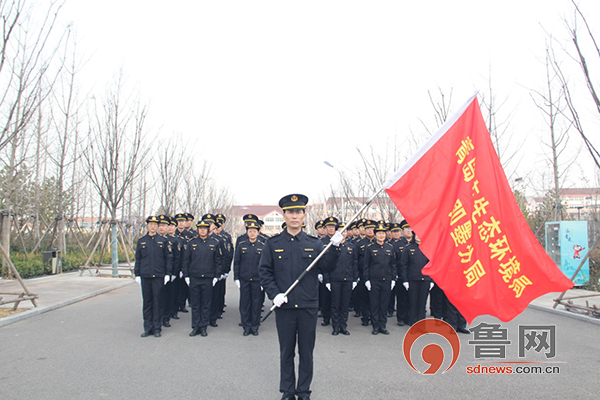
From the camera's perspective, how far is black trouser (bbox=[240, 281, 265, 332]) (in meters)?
7.70

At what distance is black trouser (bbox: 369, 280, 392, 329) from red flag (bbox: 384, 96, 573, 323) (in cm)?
351

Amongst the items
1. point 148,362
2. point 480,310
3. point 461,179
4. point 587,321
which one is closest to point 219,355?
point 148,362

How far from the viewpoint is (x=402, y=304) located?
8.87m

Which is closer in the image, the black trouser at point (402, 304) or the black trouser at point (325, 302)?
the black trouser at point (402, 304)

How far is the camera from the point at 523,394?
15.0ft

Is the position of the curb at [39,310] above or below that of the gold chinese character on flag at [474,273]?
below

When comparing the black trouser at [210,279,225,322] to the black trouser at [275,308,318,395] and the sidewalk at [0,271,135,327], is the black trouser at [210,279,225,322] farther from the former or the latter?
the black trouser at [275,308,318,395]

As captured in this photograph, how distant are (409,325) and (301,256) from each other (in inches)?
189

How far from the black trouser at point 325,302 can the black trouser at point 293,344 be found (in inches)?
177

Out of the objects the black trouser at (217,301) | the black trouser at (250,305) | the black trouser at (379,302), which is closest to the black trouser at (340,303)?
the black trouser at (379,302)

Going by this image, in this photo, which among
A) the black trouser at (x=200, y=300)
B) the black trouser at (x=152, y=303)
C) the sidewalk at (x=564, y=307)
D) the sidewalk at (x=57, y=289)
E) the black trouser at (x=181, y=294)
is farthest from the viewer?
the black trouser at (x=181, y=294)

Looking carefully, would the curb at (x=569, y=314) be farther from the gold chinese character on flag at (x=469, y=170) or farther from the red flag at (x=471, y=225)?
the gold chinese character on flag at (x=469, y=170)

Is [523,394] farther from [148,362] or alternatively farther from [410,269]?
[148,362]

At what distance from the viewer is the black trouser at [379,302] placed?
7.75 metres
